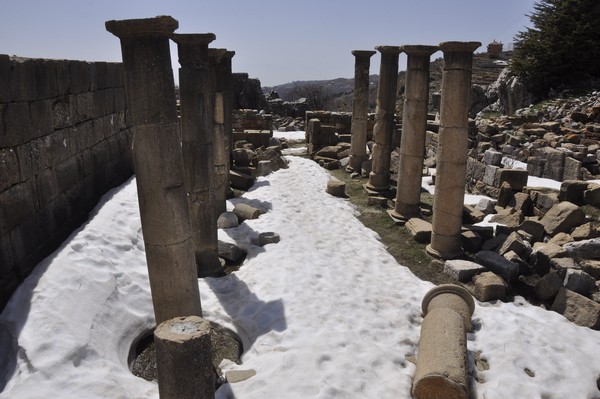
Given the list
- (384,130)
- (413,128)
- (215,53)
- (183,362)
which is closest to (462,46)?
(413,128)

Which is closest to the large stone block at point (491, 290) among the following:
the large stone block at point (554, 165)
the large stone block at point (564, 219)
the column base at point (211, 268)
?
the large stone block at point (564, 219)

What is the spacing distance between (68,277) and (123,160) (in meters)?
6.14

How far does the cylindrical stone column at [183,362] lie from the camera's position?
14.5 feet

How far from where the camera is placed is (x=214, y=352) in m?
6.19

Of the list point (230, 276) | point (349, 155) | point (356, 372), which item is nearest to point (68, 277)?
point (230, 276)

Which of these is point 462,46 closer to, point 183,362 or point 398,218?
point 398,218

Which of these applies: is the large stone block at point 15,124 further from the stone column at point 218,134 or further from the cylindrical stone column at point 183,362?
the stone column at point 218,134

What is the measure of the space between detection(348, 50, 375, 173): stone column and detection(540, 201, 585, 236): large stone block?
26.5 ft

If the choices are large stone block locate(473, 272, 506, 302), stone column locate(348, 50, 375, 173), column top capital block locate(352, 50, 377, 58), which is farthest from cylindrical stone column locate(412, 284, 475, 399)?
column top capital block locate(352, 50, 377, 58)

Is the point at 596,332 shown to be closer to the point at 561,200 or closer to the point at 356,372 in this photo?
the point at 356,372

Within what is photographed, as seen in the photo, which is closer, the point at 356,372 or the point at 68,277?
the point at 356,372

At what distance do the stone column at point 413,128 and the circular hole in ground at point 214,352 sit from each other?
6106 millimetres

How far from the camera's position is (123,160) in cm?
1175

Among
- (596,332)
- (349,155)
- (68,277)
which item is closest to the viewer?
(68,277)
